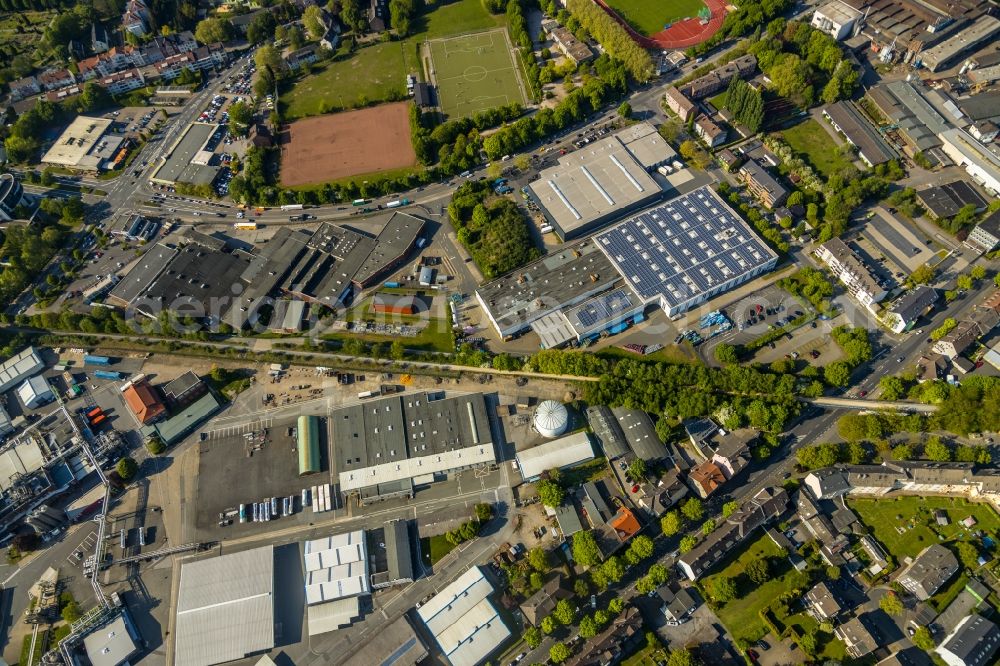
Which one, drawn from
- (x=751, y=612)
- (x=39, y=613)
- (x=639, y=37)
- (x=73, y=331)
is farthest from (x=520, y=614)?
(x=639, y=37)

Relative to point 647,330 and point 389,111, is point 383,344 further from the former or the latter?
point 389,111

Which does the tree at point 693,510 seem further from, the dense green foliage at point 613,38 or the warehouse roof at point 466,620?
the dense green foliage at point 613,38

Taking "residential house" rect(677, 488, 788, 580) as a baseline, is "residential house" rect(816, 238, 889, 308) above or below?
above

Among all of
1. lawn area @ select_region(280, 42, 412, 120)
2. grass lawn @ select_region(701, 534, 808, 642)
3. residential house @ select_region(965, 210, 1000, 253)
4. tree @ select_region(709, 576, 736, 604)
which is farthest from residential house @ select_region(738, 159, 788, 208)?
lawn area @ select_region(280, 42, 412, 120)

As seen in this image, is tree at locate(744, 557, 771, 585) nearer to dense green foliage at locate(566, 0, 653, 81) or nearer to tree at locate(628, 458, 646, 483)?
tree at locate(628, 458, 646, 483)

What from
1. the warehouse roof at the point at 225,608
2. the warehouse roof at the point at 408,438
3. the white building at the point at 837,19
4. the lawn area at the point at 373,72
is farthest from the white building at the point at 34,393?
the white building at the point at 837,19
